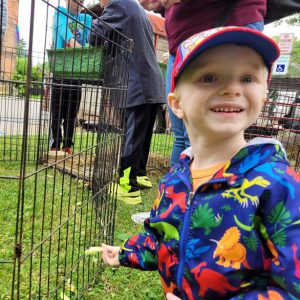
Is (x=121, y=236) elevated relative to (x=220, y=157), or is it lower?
lower

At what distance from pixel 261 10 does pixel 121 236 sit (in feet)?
4.45

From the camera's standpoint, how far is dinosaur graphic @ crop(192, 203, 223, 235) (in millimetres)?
762

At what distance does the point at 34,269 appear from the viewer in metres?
1.61

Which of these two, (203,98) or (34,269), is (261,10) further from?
(34,269)

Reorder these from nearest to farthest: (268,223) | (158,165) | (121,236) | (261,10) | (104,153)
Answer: (268,223) → (261,10) → (104,153) → (121,236) → (158,165)

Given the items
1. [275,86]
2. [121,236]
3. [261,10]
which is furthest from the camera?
[275,86]

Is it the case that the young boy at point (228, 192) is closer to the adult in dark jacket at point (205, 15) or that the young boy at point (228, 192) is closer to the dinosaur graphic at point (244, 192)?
the dinosaur graphic at point (244, 192)

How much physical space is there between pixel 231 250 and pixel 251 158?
200 mm

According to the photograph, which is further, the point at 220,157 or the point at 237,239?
the point at 220,157

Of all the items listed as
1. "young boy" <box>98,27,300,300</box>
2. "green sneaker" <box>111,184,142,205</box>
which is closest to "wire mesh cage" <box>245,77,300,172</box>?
"green sneaker" <box>111,184,142,205</box>

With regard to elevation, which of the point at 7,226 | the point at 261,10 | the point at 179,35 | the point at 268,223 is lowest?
the point at 7,226

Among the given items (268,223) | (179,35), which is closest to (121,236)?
(179,35)

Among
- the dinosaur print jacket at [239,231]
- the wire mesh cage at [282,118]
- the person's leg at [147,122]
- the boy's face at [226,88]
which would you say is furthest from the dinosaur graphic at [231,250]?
the wire mesh cage at [282,118]

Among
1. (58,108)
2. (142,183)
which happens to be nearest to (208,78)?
(58,108)
